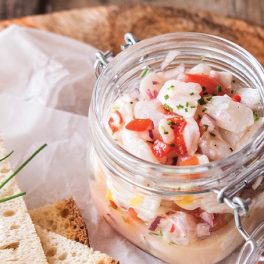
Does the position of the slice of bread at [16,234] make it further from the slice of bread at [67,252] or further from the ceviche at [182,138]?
the ceviche at [182,138]

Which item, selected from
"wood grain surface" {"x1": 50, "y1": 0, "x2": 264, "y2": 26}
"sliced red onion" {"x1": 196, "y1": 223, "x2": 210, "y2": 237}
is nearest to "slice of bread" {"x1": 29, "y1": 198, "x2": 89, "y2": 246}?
"sliced red onion" {"x1": 196, "y1": 223, "x2": 210, "y2": 237}

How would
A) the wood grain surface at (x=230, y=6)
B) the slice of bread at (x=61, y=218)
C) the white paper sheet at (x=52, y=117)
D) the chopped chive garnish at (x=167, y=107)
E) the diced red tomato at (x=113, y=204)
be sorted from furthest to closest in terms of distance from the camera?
the wood grain surface at (x=230, y=6)
the white paper sheet at (x=52, y=117)
the slice of bread at (x=61, y=218)
the diced red tomato at (x=113, y=204)
the chopped chive garnish at (x=167, y=107)

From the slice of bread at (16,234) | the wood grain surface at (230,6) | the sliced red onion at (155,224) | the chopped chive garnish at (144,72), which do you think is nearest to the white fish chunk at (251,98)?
the chopped chive garnish at (144,72)

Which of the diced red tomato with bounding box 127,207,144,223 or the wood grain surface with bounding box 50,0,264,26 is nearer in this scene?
the diced red tomato with bounding box 127,207,144,223

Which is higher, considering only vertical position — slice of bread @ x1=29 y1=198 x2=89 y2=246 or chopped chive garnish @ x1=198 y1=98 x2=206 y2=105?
chopped chive garnish @ x1=198 y1=98 x2=206 y2=105

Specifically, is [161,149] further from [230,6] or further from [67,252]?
[230,6]

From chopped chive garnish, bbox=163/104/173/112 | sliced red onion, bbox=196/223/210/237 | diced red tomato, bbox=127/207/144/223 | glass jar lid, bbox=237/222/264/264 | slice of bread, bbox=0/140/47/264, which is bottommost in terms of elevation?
slice of bread, bbox=0/140/47/264

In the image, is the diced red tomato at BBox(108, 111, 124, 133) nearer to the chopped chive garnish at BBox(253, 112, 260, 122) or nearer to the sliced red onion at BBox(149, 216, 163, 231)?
the sliced red onion at BBox(149, 216, 163, 231)
